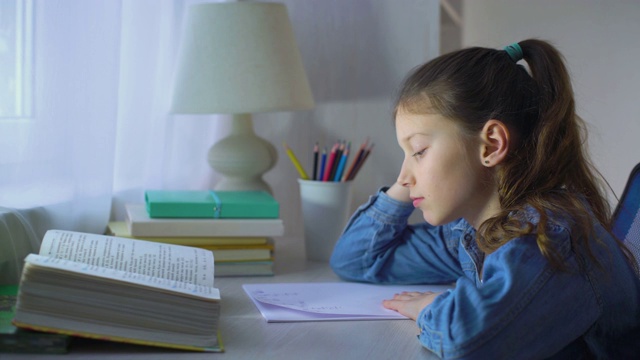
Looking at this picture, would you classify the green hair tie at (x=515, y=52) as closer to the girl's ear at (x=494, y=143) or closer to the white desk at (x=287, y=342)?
the girl's ear at (x=494, y=143)

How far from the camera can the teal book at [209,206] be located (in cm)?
128

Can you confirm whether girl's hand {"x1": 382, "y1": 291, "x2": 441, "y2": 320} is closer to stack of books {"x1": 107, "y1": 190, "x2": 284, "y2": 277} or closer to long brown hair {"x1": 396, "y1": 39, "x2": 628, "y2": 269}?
long brown hair {"x1": 396, "y1": 39, "x2": 628, "y2": 269}

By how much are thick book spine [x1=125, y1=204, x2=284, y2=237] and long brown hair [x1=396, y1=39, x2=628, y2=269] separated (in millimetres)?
344

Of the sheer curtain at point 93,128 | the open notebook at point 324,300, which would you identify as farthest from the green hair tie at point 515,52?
the sheer curtain at point 93,128

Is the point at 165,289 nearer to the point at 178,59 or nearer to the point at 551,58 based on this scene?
the point at 551,58

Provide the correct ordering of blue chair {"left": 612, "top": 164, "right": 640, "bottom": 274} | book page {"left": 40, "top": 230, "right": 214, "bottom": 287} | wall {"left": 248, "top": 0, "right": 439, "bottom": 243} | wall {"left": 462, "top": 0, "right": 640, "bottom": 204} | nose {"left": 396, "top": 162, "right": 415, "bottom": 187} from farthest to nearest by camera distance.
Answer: wall {"left": 462, "top": 0, "right": 640, "bottom": 204}
wall {"left": 248, "top": 0, "right": 439, "bottom": 243}
blue chair {"left": 612, "top": 164, "right": 640, "bottom": 274}
nose {"left": 396, "top": 162, "right": 415, "bottom": 187}
book page {"left": 40, "top": 230, "right": 214, "bottom": 287}

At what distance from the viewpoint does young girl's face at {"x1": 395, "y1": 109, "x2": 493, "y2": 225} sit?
1.03m

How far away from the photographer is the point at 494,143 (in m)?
1.03

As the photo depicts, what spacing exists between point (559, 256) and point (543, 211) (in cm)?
8

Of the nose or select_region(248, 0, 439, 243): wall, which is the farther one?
select_region(248, 0, 439, 243): wall

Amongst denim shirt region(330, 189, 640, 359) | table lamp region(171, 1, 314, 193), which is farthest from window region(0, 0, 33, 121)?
denim shirt region(330, 189, 640, 359)

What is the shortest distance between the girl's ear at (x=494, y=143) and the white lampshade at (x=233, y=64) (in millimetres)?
490

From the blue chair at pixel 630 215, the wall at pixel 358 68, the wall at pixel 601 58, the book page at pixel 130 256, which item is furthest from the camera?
the wall at pixel 601 58

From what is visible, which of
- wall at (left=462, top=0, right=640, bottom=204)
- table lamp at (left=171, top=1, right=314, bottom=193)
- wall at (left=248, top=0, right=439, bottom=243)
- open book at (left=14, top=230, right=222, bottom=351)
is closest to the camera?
open book at (left=14, top=230, right=222, bottom=351)
